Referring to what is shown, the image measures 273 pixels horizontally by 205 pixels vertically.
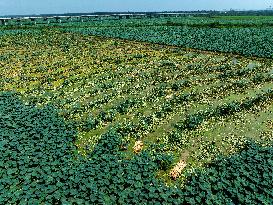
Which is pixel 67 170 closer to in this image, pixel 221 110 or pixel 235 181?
pixel 235 181

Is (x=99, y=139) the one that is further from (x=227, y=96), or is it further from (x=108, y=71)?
(x=108, y=71)

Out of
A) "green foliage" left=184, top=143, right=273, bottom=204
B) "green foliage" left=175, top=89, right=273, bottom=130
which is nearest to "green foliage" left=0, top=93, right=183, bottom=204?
"green foliage" left=184, top=143, right=273, bottom=204

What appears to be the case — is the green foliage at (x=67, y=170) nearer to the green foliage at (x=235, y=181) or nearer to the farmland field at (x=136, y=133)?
the farmland field at (x=136, y=133)

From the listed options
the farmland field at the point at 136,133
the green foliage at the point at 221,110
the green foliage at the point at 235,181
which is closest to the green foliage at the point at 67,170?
the farmland field at the point at 136,133

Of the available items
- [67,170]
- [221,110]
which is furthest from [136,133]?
[221,110]

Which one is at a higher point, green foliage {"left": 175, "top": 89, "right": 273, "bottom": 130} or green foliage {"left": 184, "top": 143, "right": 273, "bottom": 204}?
green foliage {"left": 175, "top": 89, "right": 273, "bottom": 130}

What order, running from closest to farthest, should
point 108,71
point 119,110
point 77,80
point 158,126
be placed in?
point 158,126
point 119,110
point 77,80
point 108,71

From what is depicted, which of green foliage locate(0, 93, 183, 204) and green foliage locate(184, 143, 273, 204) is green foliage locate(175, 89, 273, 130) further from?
green foliage locate(184, 143, 273, 204)

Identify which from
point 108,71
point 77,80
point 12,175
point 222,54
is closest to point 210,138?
point 12,175
